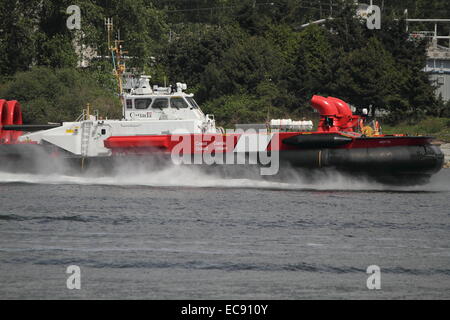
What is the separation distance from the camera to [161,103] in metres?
22.1

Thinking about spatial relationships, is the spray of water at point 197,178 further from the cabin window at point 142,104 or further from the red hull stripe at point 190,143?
the cabin window at point 142,104

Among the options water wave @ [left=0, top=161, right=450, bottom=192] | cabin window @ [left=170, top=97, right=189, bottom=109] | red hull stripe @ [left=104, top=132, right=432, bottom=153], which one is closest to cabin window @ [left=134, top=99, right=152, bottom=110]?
cabin window @ [left=170, top=97, right=189, bottom=109]

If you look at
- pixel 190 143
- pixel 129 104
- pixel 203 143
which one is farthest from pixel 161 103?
pixel 203 143

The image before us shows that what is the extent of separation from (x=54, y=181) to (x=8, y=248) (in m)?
7.27

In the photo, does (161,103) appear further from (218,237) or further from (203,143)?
(218,237)

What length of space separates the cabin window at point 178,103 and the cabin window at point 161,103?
132mm

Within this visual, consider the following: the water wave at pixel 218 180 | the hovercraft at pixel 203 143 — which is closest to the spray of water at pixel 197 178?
the water wave at pixel 218 180

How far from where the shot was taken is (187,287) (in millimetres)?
12500

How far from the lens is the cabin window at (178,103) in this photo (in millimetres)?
22094

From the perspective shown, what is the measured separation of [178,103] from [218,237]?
23.1ft

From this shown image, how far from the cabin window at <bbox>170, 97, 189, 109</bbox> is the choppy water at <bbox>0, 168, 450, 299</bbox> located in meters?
1.76

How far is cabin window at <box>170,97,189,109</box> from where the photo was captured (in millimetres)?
22094

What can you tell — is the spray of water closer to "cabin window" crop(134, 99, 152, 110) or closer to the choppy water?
the choppy water
